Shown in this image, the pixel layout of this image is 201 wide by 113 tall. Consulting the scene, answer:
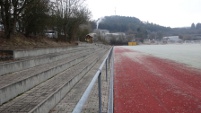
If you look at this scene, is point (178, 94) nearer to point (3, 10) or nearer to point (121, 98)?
point (121, 98)

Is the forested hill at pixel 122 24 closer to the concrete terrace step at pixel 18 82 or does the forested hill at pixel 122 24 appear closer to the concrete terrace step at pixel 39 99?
the concrete terrace step at pixel 18 82

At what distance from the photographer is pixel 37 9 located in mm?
15672

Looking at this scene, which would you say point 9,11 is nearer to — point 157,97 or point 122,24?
point 157,97

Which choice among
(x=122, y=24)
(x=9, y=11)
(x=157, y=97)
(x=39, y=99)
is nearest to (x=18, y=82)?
(x=39, y=99)

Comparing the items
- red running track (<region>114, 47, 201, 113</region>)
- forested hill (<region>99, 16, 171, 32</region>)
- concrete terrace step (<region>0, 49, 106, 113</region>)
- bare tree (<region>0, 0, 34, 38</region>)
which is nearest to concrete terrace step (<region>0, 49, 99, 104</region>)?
concrete terrace step (<region>0, 49, 106, 113</region>)

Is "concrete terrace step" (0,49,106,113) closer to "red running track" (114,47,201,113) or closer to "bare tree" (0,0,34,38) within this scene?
"red running track" (114,47,201,113)

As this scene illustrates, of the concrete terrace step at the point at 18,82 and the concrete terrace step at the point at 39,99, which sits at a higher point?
the concrete terrace step at the point at 18,82

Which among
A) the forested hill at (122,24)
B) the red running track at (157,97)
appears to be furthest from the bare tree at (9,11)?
the forested hill at (122,24)

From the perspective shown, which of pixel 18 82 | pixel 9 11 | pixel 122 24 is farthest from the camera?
pixel 122 24

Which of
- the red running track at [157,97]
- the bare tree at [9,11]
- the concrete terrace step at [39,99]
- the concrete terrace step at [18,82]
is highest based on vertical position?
the bare tree at [9,11]

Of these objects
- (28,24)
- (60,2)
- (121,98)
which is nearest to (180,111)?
(121,98)

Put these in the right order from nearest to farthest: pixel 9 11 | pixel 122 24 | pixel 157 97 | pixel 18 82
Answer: pixel 18 82, pixel 157 97, pixel 9 11, pixel 122 24

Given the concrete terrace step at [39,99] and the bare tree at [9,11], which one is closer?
the concrete terrace step at [39,99]

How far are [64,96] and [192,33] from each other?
190m
